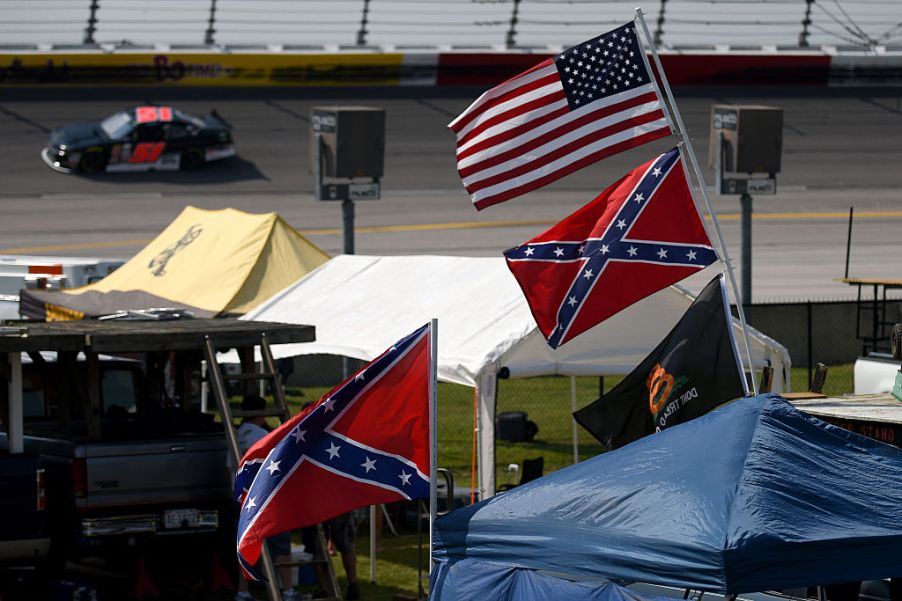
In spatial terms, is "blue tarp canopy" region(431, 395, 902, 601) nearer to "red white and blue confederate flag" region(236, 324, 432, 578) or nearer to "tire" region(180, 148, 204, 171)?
"red white and blue confederate flag" region(236, 324, 432, 578)

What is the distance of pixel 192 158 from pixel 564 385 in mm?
14693

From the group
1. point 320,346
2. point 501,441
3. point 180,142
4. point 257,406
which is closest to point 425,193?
point 180,142

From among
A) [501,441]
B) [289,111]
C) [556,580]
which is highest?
[289,111]

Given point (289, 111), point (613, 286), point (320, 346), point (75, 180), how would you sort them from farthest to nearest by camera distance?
point (289, 111)
point (75, 180)
point (320, 346)
point (613, 286)

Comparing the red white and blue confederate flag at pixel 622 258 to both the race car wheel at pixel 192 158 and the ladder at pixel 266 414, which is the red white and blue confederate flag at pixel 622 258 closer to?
the ladder at pixel 266 414

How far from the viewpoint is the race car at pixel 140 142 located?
3303 centimetres

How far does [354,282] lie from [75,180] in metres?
19.3

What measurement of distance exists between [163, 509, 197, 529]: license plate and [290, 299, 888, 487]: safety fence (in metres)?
6.31

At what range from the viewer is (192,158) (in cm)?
3419

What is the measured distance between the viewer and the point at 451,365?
12562mm

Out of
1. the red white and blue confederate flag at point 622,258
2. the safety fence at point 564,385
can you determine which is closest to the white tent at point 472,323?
the red white and blue confederate flag at point 622,258

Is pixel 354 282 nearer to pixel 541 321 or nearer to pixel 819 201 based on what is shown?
pixel 541 321

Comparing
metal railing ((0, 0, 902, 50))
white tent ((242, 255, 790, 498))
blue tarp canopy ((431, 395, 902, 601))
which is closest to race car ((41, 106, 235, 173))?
metal railing ((0, 0, 902, 50))

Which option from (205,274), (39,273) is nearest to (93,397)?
(205,274)
